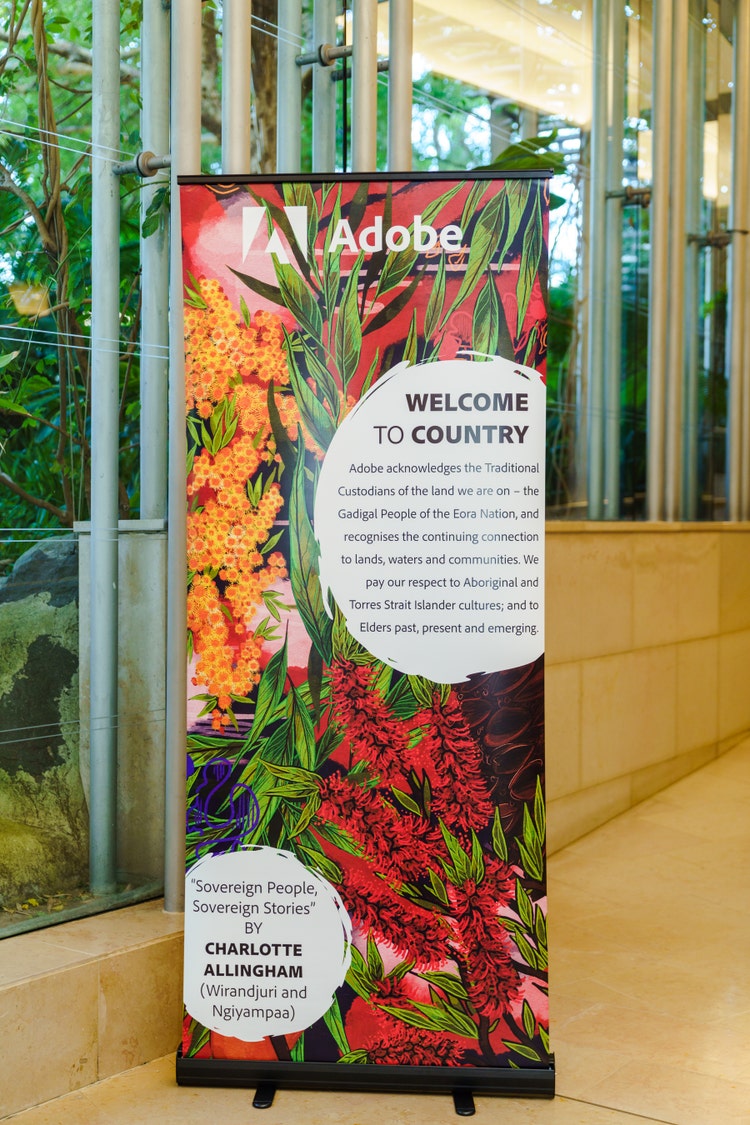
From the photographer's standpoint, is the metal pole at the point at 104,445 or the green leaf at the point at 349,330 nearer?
the green leaf at the point at 349,330

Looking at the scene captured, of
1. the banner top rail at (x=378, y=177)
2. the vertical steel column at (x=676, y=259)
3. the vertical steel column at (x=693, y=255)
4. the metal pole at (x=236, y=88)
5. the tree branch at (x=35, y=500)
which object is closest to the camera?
the banner top rail at (x=378, y=177)

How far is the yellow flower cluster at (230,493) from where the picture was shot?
256 cm

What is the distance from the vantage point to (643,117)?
5863 millimetres

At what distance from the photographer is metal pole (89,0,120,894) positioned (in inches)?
119

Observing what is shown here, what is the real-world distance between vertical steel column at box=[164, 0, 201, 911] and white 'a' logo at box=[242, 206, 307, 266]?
463 millimetres

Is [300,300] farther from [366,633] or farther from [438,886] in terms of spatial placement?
[438,886]

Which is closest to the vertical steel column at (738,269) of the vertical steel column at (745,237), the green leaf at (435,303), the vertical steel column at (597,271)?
the vertical steel column at (745,237)

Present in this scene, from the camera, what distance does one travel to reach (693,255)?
637 centimetres

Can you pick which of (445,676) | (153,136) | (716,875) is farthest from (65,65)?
(716,875)

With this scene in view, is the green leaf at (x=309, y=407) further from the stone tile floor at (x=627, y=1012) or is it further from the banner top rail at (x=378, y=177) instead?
the stone tile floor at (x=627, y=1012)

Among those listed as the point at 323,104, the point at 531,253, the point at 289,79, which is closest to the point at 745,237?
the point at 323,104

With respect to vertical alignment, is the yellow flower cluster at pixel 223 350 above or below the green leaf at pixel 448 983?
above

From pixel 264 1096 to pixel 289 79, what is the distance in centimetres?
281

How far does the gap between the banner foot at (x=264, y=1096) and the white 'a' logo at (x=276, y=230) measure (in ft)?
5.88
